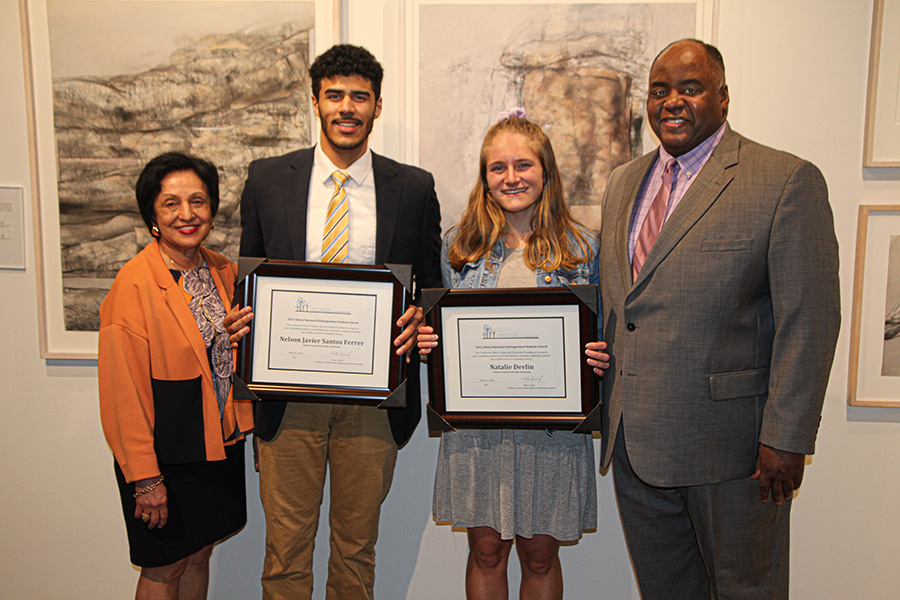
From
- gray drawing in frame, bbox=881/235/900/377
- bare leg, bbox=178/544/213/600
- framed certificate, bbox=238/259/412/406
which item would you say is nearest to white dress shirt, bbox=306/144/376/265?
framed certificate, bbox=238/259/412/406

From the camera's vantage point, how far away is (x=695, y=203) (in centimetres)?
172

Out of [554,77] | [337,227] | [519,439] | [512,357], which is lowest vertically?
[519,439]

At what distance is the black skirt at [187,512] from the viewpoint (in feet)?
6.49

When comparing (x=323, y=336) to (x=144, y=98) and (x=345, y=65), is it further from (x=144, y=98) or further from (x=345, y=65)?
(x=144, y=98)

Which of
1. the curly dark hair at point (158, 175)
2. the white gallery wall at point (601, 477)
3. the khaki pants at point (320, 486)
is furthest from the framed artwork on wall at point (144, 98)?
the khaki pants at point (320, 486)

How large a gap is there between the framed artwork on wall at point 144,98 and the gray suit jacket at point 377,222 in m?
0.52

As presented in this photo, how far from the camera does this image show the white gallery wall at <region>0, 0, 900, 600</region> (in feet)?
8.12

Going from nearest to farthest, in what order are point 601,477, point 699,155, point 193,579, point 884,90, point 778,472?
1. point 778,472
2. point 699,155
3. point 193,579
4. point 884,90
5. point 601,477

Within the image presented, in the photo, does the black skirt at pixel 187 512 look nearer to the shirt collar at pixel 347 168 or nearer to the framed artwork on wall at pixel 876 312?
the shirt collar at pixel 347 168

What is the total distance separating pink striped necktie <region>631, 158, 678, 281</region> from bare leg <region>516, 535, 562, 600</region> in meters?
1.00

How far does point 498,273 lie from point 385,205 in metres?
0.49

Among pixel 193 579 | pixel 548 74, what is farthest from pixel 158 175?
pixel 548 74

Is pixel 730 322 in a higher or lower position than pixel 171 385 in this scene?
higher

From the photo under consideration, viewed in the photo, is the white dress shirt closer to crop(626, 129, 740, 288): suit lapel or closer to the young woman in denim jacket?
the young woman in denim jacket
